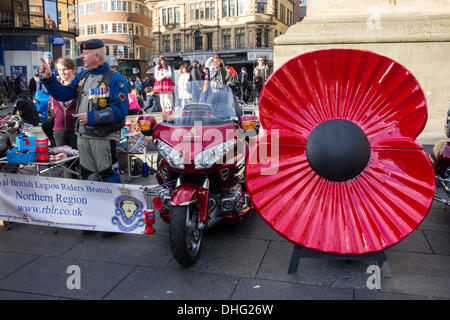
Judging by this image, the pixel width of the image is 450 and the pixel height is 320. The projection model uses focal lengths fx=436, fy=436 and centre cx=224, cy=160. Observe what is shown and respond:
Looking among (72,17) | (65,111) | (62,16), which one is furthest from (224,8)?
(65,111)

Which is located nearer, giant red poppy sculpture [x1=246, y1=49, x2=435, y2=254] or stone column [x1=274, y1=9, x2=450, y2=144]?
giant red poppy sculpture [x1=246, y1=49, x2=435, y2=254]

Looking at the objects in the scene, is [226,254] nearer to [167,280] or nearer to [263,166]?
[167,280]

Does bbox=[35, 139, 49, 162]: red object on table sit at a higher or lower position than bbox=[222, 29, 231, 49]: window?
lower

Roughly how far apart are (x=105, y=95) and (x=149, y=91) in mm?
12892

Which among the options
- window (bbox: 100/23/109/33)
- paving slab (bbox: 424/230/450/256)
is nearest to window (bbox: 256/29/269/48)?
window (bbox: 100/23/109/33)

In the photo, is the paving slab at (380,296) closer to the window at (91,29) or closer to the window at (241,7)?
the window at (241,7)

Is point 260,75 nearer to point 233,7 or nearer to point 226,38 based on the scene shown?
point 226,38

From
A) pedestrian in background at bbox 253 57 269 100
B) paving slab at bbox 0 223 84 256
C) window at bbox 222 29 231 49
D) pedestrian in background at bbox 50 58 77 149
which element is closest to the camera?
paving slab at bbox 0 223 84 256

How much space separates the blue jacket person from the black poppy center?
7.51ft

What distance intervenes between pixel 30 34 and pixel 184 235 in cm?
3680

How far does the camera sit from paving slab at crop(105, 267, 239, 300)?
305 cm

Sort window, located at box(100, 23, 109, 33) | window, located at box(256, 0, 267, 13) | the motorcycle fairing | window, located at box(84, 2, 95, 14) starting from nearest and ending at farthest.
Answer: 1. the motorcycle fairing
2. window, located at box(256, 0, 267, 13)
3. window, located at box(100, 23, 109, 33)
4. window, located at box(84, 2, 95, 14)

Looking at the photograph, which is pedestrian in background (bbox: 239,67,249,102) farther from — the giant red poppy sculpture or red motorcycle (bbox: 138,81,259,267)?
the giant red poppy sculpture

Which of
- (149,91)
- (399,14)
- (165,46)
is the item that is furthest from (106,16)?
(399,14)
